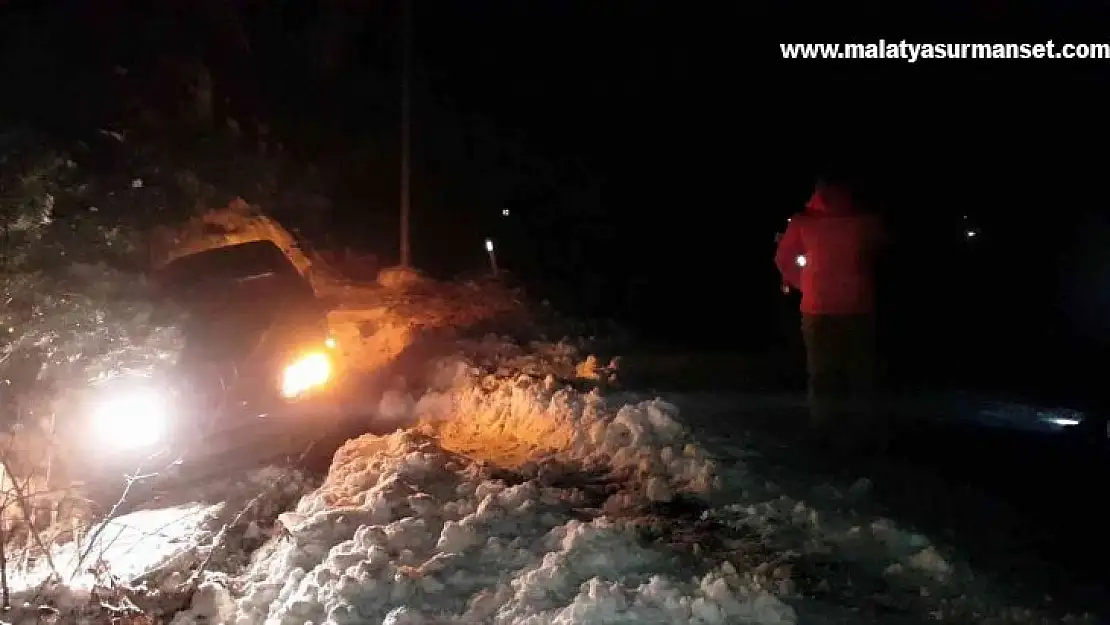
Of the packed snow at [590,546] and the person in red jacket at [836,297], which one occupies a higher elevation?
the person in red jacket at [836,297]

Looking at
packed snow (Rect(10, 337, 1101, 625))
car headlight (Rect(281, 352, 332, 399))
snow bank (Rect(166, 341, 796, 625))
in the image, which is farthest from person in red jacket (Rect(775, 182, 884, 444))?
car headlight (Rect(281, 352, 332, 399))

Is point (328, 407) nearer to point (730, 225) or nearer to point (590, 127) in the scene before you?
point (730, 225)

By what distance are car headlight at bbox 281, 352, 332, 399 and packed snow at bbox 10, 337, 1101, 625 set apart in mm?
995

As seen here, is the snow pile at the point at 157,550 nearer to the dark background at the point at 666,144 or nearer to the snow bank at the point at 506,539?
the snow bank at the point at 506,539

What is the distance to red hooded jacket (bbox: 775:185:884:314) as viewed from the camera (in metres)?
7.02

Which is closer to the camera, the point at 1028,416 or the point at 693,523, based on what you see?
the point at 693,523

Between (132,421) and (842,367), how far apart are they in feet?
18.6

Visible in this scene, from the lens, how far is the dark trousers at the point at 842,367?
734cm

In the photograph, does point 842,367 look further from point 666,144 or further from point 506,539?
point 666,144

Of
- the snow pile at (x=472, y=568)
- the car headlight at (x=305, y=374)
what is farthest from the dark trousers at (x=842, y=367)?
the car headlight at (x=305, y=374)

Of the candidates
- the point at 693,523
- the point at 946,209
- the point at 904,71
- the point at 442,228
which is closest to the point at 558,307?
the point at 442,228

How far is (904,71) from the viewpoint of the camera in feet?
84.5

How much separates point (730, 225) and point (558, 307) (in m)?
13.2

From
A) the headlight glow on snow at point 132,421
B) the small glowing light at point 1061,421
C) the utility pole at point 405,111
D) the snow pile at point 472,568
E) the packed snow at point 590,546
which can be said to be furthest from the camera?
the utility pole at point 405,111
